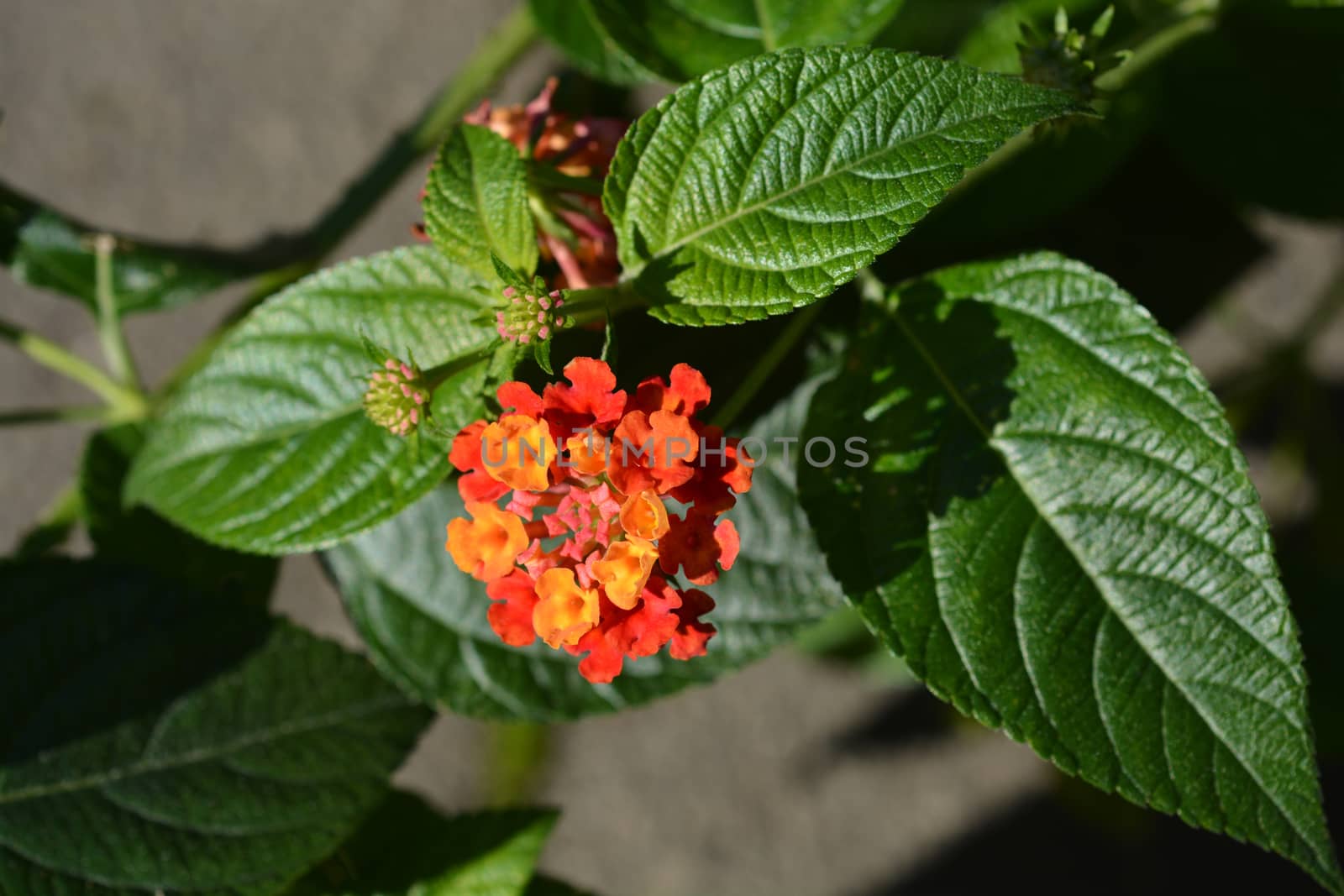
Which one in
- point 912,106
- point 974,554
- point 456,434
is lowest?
point 974,554

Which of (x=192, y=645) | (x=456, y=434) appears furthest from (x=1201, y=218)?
(x=192, y=645)

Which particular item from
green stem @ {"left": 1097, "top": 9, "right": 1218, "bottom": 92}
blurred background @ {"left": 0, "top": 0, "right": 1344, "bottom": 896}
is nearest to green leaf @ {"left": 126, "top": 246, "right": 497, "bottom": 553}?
green stem @ {"left": 1097, "top": 9, "right": 1218, "bottom": 92}

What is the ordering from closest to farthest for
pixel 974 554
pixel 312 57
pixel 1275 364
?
pixel 974 554 < pixel 1275 364 < pixel 312 57

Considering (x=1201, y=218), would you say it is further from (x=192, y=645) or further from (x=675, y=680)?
(x=192, y=645)

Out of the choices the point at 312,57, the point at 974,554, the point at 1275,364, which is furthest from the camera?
the point at 312,57

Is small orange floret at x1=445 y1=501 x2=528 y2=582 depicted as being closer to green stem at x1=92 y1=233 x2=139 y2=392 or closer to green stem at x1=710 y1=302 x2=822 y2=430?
green stem at x1=710 y1=302 x2=822 y2=430

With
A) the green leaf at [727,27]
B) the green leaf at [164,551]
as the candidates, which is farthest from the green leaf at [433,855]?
the green leaf at [727,27]
